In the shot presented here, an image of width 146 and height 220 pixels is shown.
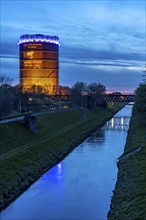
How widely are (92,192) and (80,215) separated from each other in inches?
185

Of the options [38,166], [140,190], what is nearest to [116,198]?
[140,190]

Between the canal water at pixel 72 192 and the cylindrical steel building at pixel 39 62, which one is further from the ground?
the cylindrical steel building at pixel 39 62

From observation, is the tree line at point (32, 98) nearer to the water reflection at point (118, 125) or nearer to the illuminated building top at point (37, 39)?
the water reflection at point (118, 125)

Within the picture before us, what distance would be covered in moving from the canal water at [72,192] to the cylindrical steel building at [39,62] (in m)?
122

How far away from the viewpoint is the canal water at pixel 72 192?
2228 cm

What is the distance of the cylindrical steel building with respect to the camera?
160m

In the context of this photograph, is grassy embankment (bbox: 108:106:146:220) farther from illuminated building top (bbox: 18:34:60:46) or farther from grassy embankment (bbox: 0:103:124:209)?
illuminated building top (bbox: 18:34:60:46)

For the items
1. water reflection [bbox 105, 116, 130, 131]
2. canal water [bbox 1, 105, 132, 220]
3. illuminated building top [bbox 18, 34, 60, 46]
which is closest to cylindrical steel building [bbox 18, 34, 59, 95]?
illuminated building top [bbox 18, 34, 60, 46]

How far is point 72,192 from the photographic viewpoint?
1055 inches

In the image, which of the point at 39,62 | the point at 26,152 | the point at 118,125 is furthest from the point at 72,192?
the point at 39,62

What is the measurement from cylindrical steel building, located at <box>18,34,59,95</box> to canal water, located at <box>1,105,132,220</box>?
121729 millimetres

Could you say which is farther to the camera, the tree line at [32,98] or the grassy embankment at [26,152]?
the tree line at [32,98]

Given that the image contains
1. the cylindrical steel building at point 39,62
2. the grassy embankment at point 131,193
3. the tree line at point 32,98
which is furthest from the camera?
the cylindrical steel building at point 39,62

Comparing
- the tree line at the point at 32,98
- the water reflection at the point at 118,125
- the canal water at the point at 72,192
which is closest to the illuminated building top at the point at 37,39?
the tree line at the point at 32,98
